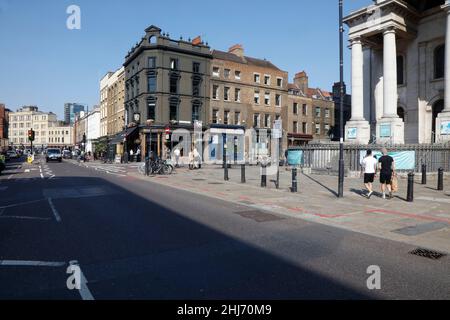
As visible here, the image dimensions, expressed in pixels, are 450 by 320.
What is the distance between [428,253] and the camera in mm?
5996

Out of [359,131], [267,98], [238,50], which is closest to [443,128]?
[359,131]

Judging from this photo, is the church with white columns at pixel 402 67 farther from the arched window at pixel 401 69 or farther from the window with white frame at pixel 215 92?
the window with white frame at pixel 215 92

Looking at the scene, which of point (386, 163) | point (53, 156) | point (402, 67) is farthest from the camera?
point (53, 156)

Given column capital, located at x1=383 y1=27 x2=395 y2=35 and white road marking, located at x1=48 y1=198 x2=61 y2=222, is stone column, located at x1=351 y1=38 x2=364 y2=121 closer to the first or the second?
column capital, located at x1=383 y1=27 x2=395 y2=35

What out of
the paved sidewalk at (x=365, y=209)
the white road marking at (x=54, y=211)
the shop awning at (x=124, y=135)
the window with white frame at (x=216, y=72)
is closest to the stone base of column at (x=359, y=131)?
the paved sidewalk at (x=365, y=209)

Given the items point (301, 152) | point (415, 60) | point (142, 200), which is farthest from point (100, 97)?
point (142, 200)

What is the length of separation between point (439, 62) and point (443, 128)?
25.8ft

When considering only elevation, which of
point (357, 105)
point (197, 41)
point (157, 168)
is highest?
point (197, 41)

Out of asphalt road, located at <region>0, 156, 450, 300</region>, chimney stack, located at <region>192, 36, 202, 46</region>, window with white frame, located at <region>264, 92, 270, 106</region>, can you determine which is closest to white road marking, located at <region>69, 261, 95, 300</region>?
asphalt road, located at <region>0, 156, 450, 300</region>

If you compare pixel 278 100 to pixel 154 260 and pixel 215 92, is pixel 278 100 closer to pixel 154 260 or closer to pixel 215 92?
pixel 215 92

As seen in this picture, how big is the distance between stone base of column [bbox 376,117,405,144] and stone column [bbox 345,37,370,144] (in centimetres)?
197

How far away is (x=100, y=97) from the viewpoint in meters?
67.4

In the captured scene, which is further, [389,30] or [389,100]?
[389,30]
